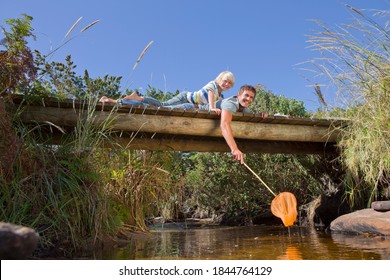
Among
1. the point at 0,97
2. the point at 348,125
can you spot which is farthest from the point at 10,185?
the point at 348,125

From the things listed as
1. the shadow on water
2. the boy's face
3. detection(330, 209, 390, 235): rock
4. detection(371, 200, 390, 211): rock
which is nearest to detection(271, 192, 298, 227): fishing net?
the shadow on water

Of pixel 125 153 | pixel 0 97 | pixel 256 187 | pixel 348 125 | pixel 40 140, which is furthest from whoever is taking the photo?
pixel 256 187

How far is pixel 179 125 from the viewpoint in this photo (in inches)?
216

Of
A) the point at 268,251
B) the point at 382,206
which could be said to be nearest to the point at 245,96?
the point at 382,206

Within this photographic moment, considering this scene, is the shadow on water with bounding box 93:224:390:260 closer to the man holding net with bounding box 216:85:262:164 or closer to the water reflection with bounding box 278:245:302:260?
the water reflection with bounding box 278:245:302:260

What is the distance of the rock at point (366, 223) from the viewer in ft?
15.9

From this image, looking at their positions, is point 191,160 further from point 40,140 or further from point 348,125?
point 40,140

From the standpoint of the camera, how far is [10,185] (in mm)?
3584

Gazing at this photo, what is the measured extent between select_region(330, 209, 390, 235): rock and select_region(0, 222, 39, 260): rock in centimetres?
430

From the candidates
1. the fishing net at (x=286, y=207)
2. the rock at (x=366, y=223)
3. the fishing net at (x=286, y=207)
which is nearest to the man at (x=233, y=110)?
the fishing net at (x=286, y=207)

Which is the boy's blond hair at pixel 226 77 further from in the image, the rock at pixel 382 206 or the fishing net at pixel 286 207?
the rock at pixel 382 206

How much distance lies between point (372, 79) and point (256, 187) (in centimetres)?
459

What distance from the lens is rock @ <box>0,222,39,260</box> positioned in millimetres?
1604

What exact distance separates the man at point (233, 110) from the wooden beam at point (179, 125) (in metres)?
0.30
